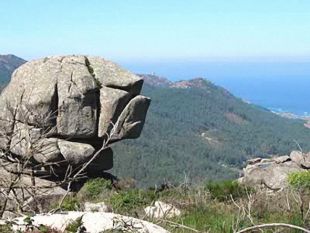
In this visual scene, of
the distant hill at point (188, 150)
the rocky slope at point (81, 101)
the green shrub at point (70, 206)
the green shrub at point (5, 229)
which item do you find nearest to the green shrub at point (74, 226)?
the green shrub at point (5, 229)

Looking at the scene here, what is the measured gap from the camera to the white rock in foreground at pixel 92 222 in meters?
3.62

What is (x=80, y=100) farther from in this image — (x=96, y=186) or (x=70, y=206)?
(x=70, y=206)

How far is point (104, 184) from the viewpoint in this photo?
21109 mm

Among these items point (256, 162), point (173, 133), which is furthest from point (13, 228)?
point (173, 133)

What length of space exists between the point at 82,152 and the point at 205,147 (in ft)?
492

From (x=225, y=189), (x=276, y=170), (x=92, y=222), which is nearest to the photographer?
A: (x=92, y=222)

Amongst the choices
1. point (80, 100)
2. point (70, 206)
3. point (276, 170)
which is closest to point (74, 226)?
point (70, 206)

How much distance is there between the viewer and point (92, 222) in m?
3.74

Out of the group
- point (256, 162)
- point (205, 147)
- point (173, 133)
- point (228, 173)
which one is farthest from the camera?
point (173, 133)

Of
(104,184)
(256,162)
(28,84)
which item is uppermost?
(28,84)

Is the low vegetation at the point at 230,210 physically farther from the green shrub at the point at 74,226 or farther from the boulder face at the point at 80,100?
the boulder face at the point at 80,100

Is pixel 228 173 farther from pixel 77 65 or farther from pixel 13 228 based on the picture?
pixel 13 228

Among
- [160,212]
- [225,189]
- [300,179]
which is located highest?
[300,179]

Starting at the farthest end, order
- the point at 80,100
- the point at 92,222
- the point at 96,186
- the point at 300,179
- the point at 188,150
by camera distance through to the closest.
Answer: the point at 188,150, the point at 80,100, the point at 96,186, the point at 300,179, the point at 92,222
